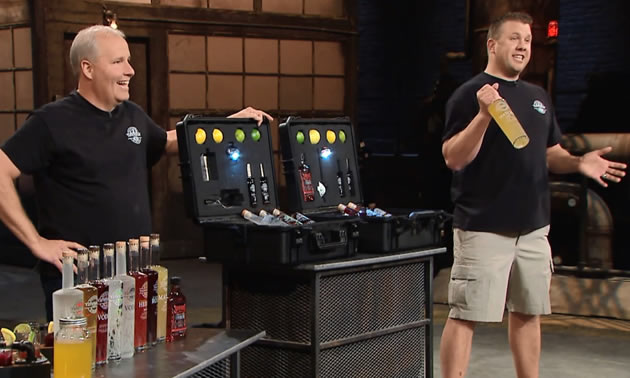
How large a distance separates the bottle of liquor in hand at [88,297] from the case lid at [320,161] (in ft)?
5.44

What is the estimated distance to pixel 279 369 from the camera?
3.57 meters

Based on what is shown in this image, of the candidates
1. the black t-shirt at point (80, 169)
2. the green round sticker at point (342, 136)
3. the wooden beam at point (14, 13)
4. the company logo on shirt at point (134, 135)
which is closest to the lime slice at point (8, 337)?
the black t-shirt at point (80, 169)

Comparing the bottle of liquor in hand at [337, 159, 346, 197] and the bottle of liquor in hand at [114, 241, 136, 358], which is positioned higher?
the bottle of liquor in hand at [337, 159, 346, 197]

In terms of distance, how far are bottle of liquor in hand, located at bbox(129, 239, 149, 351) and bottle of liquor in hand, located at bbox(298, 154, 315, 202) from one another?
4.91 ft

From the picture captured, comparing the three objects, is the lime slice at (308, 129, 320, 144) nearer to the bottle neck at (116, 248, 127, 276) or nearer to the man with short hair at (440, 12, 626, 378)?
the man with short hair at (440, 12, 626, 378)

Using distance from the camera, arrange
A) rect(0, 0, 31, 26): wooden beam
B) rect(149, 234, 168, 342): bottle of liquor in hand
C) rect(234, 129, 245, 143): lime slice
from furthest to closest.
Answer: rect(0, 0, 31, 26): wooden beam < rect(234, 129, 245, 143): lime slice < rect(149, 234, 168, 342): bottle of liquor in hand

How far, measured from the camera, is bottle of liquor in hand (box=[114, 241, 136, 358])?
7.64ft

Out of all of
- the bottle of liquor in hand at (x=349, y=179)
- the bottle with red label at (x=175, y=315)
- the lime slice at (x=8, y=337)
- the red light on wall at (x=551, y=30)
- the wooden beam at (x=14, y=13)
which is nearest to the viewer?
the lime slice at (x=8, y=337)

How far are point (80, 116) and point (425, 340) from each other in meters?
1.77

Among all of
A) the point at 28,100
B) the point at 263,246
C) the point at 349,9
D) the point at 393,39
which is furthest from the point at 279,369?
A: the point at 393,39

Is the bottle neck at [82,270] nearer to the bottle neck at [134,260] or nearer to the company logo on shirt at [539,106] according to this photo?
the bottle neck at [134,260]

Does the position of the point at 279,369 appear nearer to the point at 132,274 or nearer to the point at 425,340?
the point at 425,340

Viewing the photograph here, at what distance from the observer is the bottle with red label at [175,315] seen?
103 inches

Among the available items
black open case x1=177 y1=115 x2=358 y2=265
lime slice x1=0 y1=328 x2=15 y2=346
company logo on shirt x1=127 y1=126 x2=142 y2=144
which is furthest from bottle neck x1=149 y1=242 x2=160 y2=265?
black open case x1=177 y1=115 x2=358 y2=265
